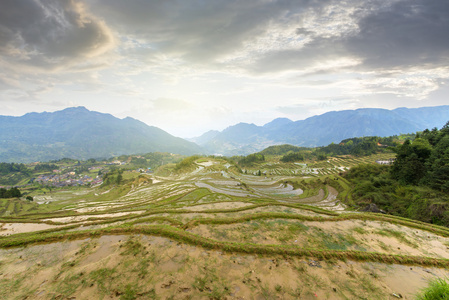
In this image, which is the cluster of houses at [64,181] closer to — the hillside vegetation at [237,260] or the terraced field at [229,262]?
the terraced field at [229,262]

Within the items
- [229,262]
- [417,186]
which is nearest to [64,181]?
[229,262]

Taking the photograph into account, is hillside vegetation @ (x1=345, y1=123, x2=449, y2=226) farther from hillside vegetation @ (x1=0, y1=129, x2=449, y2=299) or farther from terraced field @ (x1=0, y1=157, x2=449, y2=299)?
hillside vegetation @ (x1=0, y1=129, x2=449, y2=299)

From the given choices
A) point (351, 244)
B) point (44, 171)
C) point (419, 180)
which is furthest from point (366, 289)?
point (44, 171)

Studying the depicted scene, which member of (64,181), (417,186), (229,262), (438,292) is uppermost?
(438,292)

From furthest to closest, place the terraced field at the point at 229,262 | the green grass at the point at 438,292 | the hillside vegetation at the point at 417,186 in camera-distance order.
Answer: the hillside vegetation at the point at 417,186, the terraced field at the point at 229,262, the green grass at the point at 438,292

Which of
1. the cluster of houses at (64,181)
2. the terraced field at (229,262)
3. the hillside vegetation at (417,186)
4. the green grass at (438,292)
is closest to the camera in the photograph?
the green grass at (438,292)

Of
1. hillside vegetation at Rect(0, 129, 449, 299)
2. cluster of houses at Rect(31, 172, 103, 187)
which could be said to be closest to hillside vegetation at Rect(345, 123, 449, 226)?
hillside vegetation at Rect(0, 129, 449, 299)

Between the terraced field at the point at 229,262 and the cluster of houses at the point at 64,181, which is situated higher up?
the terraced field at the point at 229,262

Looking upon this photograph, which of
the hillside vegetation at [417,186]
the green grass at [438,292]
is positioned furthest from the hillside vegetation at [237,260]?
the hillside vegetation at [417,186]

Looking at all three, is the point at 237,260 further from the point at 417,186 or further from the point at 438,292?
the point at 417,186

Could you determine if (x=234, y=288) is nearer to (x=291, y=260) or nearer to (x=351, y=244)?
(x=291, y=260)

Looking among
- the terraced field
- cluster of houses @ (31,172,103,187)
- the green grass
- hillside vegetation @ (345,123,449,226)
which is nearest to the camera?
the green grass
